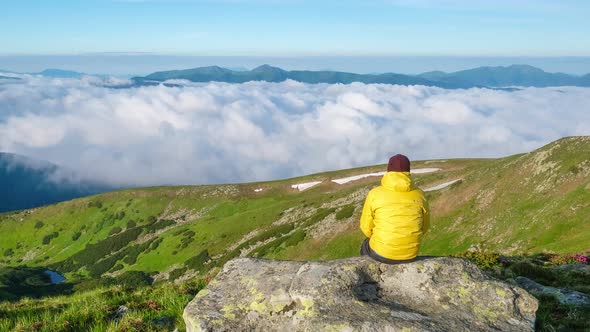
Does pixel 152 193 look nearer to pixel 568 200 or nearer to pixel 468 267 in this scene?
pixel 568 200

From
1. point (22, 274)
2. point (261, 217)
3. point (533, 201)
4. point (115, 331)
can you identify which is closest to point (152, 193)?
point (22, 274)

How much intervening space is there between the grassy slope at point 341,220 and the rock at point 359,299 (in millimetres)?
34670

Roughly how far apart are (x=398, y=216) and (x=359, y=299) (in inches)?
103

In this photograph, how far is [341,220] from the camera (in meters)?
83.6

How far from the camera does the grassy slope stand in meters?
50.4

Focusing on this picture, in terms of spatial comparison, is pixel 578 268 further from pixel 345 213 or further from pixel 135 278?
pixel 135 278

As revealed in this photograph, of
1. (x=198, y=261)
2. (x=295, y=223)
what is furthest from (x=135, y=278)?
(x=295, y=223)

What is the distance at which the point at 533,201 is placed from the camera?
55.7 metres

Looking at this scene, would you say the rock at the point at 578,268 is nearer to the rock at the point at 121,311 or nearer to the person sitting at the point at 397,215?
the person sitting at the point at 397,215

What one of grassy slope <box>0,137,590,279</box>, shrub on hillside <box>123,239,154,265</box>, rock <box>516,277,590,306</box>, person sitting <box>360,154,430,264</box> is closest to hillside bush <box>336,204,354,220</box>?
grassy slope <box>0,137,590,279</box>

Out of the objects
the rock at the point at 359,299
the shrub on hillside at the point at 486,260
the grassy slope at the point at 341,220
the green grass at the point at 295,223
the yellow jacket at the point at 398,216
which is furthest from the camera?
the grassy slope at the point at 341,220

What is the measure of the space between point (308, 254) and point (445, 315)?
69252 millimetres

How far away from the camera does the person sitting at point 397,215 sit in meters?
10.8

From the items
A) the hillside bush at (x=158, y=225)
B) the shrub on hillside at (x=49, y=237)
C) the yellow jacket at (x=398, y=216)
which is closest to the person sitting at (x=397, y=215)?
the yellow jacket at (x=398, y=216)
